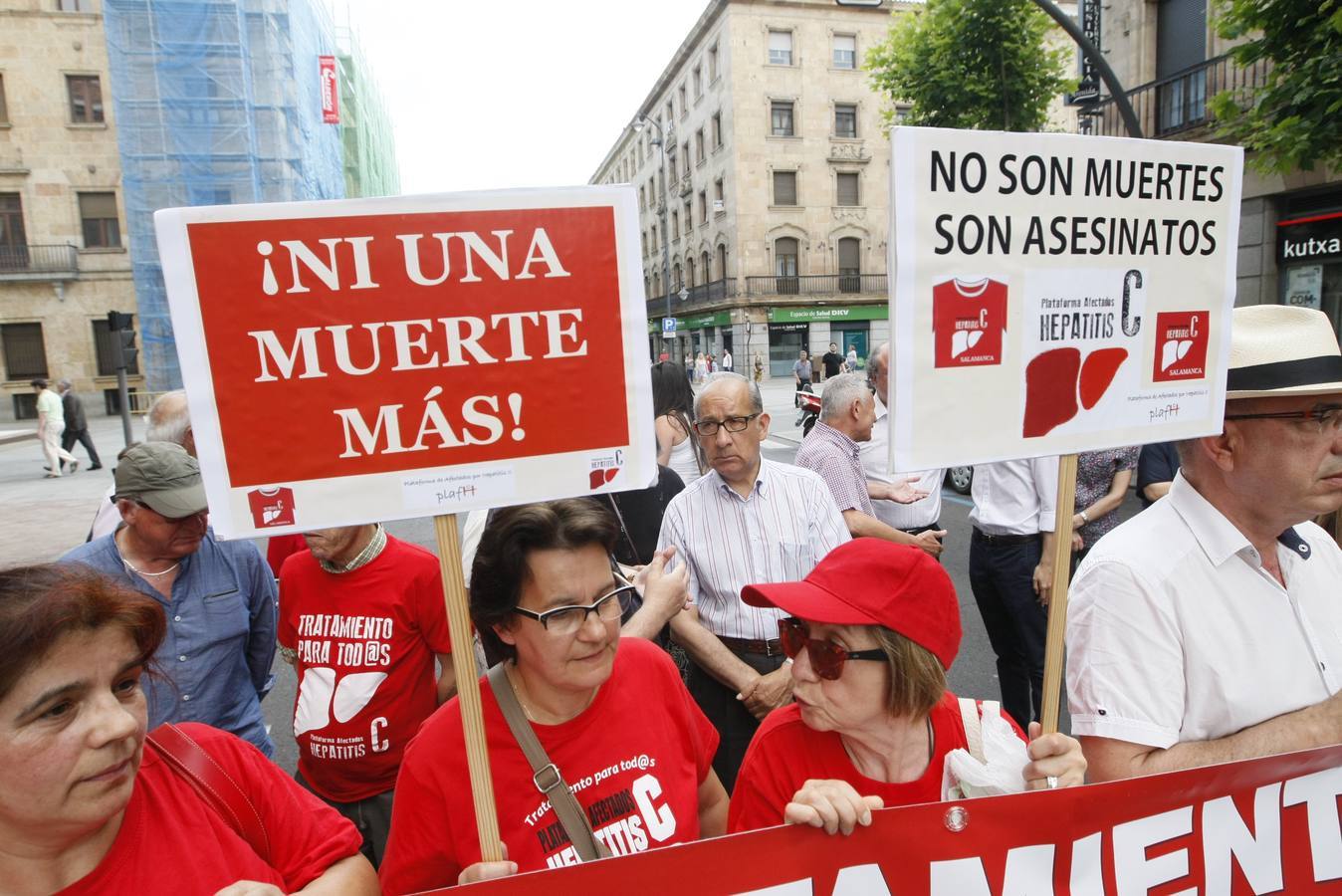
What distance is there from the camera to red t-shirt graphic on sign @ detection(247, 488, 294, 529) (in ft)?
4.68

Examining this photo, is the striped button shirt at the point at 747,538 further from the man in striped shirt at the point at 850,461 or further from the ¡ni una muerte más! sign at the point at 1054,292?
the ¡ni una muerte más! sign at the point at 1054,292

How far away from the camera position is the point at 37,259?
2794cm

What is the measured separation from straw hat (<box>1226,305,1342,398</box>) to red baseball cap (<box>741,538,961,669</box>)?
857mm

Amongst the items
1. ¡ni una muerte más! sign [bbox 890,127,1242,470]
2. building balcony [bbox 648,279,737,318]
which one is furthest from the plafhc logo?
building balcony [bbox 648,279,737,318]

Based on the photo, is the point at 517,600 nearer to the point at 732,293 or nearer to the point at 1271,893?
the point at 1271,893

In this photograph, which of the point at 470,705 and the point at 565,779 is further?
the point at 565,779

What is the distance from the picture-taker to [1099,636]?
1701 mm

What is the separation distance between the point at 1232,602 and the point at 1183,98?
45.5ft

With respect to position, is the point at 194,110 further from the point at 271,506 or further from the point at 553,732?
the point at 553,732

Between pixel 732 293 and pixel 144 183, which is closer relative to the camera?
pixel 144 183

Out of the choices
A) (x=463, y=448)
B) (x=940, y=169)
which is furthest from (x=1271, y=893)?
(x=463, y=448)

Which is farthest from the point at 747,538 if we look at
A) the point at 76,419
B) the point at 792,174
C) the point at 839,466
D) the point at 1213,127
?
the point at 792,174

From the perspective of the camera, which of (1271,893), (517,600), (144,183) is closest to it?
(1271,893)

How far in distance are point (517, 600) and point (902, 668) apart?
0.83 meters
